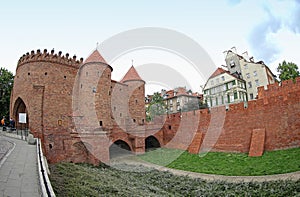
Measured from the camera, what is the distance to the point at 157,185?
36.4 feet

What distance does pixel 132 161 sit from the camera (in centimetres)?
1856

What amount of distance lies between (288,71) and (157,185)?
71.3 ft

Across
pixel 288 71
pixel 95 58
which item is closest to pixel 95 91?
pixel 95 58

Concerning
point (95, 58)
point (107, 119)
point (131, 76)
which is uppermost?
point (95, 58)

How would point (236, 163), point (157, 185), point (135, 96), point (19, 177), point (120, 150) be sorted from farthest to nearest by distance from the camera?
point (135, 96) < point (120, 150) < point (236, 163) < point (157, 185) < point (19, 177)

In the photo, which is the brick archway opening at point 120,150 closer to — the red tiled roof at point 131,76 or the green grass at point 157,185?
the green grass at point 157,185

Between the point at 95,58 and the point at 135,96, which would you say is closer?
the point at 95,58

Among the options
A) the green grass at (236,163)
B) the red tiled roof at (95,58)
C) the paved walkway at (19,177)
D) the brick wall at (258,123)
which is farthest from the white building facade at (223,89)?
the paved walkway at (19,177)

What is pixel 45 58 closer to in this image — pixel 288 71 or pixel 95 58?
pixel 95 58

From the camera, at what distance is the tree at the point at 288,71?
78.2 feet

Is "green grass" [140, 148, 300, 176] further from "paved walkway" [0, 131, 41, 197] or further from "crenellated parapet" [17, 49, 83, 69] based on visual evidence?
"crenellated parapet" [17, 49, 83, 69]

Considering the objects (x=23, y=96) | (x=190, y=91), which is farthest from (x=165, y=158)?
(x=190, y=91)

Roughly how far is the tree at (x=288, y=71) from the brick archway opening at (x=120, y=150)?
1947cm

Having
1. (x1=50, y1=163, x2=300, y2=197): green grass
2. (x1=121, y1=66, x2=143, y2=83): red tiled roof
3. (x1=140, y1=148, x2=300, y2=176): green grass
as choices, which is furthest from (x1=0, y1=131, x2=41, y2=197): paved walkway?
(x1=121, y1=66, x2=143, y2=83): red tiled roof
